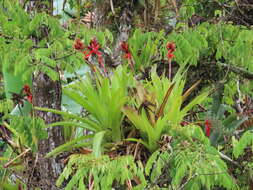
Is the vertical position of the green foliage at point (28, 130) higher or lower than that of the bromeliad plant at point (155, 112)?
lower

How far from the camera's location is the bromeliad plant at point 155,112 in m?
2.34

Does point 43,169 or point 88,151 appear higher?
point 88,151

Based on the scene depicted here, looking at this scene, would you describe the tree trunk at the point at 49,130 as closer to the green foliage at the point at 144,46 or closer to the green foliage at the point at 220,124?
the green foliage at the point at 144,46

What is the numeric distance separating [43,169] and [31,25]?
805 millimetres

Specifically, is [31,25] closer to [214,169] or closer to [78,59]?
[78,59]

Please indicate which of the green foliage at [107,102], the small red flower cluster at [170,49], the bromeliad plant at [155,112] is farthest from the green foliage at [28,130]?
Answer: the small red flower cluster at [170,49]

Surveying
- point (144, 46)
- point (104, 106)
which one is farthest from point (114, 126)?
point (144, 46)

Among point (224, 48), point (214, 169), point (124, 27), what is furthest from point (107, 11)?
point (214, 169)

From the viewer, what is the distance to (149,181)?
2432mm

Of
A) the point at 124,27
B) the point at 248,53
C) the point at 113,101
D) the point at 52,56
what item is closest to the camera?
the point at 113,101

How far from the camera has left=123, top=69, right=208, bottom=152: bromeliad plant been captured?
2340 mm

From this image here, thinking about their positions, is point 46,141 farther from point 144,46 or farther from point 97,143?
point 144,46

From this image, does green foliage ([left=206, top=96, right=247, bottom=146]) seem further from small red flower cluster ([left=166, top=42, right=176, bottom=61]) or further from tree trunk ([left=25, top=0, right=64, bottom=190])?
tree trunk ([left=25, top=0, right=64, bottom=190])

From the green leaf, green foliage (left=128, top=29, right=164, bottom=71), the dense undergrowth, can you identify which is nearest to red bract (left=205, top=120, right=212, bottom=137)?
the dense undergrowth
